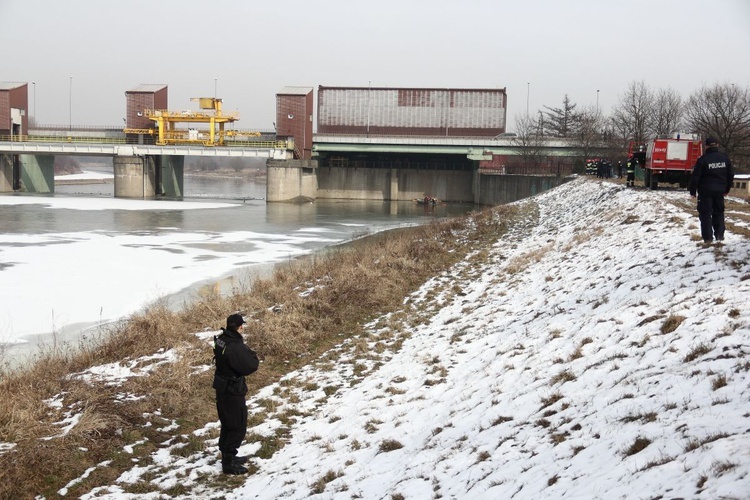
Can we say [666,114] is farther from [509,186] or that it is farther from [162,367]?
[162,367]

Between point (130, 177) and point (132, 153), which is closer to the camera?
point (130, 177)

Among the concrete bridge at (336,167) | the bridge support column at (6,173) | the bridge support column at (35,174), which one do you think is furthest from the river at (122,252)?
the bridge support column at (35,174)

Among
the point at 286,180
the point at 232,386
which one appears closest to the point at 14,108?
the point at 286,180

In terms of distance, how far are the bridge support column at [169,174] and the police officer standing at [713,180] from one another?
64794mm

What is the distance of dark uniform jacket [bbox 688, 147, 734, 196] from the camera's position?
11.5 meters

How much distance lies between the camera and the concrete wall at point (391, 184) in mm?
77438

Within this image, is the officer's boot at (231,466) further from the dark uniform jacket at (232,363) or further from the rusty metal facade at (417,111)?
the rusty metal facade at (417,111)

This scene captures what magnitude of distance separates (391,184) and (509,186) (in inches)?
687

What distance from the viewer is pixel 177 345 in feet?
39.6

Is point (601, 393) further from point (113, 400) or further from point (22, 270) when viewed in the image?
point (22, 270)

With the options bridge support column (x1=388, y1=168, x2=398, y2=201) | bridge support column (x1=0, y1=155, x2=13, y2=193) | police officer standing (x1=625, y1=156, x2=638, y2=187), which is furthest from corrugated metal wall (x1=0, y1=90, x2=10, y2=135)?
police officer standing (x1=625, y1=156, x2=638, y2=187)

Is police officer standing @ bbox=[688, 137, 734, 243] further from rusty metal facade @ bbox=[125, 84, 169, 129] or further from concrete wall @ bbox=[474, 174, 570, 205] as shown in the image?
rusty metal facade @ bbox=[125, 84, 169, 129]

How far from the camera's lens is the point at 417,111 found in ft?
260

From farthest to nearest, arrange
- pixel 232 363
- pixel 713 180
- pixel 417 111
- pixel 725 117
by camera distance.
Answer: pixel 417 111, pixel 725 117, pixel 713 180, pixel 232 363
